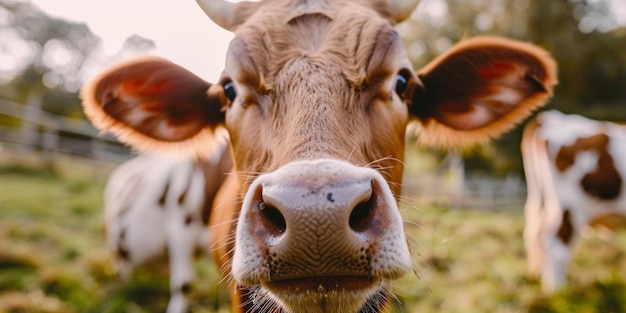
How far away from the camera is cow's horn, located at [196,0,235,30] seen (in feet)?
8.12

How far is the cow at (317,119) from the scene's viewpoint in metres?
1.31

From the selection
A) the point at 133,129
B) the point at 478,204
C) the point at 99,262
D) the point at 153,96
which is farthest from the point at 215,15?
the point at 478,204

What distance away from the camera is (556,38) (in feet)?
65.4

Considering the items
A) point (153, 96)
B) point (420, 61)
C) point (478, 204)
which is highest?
point (153, 96)

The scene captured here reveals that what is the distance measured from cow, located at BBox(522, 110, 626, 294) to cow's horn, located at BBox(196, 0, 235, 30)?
4858mm

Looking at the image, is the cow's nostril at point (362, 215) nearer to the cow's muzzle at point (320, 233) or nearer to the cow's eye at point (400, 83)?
the cow's muzzle at point (320, 233)

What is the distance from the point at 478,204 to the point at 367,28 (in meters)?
16.5

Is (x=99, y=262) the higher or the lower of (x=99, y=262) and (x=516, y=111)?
the lower

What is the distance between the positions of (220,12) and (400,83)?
1.10m

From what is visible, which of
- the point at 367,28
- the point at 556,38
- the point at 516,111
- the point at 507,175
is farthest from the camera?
the point at 507,175

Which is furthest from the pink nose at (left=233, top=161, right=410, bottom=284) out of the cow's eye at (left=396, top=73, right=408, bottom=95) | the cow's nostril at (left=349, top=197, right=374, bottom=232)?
the cow's eye at (left=396, top=73, right=408, bottom=95)

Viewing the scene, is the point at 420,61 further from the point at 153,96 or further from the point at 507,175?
the point at 153,96

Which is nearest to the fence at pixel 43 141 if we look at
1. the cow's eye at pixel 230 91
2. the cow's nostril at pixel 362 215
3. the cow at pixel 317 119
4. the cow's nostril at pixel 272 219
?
the cow at pixel 317 119

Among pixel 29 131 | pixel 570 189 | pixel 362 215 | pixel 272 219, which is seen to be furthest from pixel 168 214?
pixel 29 131
